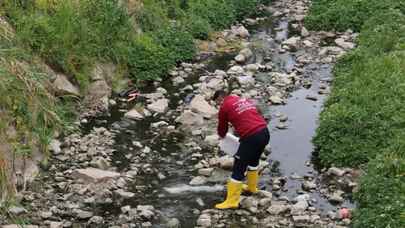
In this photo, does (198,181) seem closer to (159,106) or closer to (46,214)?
(46,214)

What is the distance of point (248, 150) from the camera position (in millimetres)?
7980

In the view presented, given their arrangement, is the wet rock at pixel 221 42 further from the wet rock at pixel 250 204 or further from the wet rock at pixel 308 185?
the wet rock at pixel 250 204

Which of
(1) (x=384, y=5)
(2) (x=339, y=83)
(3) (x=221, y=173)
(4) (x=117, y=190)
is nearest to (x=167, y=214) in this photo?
(4) (x=117, y=190)

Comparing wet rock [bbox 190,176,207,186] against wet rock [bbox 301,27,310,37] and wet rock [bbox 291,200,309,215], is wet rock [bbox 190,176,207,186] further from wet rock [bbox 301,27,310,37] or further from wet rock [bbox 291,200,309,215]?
wet rock [bbox 301,27,310,37]

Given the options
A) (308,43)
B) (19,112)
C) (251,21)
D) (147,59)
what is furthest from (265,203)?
(251,21)

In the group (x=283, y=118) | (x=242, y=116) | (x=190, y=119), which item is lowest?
(x=242, y=116)

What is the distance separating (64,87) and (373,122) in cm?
526

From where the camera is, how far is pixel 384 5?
52.4 feet

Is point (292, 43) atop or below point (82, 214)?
atop

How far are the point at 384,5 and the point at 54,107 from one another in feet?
33.9

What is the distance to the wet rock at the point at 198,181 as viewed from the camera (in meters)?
A: 8.70

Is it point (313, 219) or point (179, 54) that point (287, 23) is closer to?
point (179, 54)

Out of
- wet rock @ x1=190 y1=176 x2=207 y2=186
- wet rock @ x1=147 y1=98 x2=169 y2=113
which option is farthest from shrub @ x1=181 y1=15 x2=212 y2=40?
wet rock @ x1=190 y1=176 x2=207 y2=186

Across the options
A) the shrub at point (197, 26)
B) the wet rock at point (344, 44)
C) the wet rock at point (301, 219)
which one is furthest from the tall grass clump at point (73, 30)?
the wet rock at point (344, 44)
